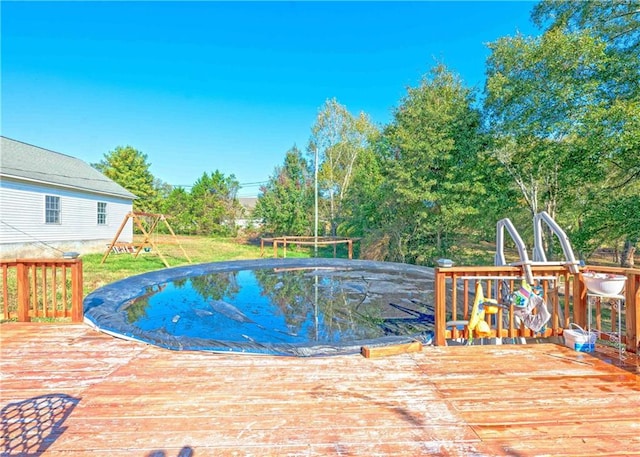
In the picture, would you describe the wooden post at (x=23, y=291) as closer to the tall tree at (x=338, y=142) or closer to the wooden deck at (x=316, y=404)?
Result: the wooden deck at (x=316, y=404)

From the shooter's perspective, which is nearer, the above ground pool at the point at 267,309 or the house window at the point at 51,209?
the above ground pool at the point at 267,309

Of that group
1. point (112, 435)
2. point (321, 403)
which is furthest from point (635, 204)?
point (112, 435)

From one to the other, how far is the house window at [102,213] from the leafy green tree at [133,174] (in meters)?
7.84

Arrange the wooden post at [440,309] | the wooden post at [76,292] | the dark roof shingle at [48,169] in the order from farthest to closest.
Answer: the dark roof shingle at [48,169]
the wooden post at [76,292]
the wooden post at [440,309]

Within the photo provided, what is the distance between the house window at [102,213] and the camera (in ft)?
44.1

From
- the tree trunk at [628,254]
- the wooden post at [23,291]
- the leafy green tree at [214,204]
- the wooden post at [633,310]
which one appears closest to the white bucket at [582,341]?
the wooden post at [633,310]

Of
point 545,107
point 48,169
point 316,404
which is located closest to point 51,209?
point 48,169

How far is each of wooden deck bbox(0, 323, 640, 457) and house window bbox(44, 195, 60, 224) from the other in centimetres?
1058

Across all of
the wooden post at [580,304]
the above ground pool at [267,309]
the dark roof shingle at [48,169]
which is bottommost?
the above ground pool at [267,309]

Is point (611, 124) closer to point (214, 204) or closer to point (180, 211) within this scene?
point (214, 204)

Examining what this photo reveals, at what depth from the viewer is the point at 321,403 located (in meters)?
1.97

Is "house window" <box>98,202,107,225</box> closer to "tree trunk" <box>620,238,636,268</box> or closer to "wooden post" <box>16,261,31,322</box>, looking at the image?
"wooden post" <box>16,261,31,322</box>

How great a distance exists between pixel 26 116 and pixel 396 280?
17.8 metres

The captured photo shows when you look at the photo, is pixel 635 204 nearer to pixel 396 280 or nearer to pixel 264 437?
pixel 396 280
